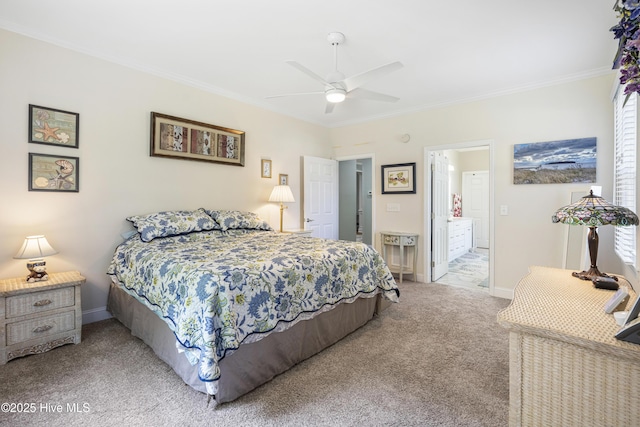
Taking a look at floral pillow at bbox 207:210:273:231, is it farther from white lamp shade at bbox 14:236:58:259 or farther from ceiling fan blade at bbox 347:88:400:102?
ceiling fan blade at bbox 347:88:400:102

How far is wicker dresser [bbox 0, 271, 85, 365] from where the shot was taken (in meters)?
2.22

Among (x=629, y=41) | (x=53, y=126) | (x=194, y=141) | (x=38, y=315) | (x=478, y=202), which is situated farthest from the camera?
(x=478, y=202)

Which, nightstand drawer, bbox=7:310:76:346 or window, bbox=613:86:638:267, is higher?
window, bbox=613:86:638:267

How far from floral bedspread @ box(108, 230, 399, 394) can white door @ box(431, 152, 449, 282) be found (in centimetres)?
188

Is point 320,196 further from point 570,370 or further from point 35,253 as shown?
point 570,370

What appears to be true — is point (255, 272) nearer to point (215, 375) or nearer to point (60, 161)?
point (215, 375)

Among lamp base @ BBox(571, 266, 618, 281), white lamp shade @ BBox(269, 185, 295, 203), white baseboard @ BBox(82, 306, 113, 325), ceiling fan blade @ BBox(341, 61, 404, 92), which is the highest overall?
ceiling fan blade @ BBox(341, 61, 404, 92)

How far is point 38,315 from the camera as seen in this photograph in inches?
92.5

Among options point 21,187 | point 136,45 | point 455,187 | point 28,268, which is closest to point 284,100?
point 136,45

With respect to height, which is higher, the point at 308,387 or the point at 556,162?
the point at 556,162

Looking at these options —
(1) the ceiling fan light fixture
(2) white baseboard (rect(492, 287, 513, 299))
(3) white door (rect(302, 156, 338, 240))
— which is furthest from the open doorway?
(1) the ceiling fan light fixture

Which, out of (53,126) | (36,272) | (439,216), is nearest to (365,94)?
(439,216)

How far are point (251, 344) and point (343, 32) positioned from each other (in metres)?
2.54

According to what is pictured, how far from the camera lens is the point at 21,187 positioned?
2.62 m
